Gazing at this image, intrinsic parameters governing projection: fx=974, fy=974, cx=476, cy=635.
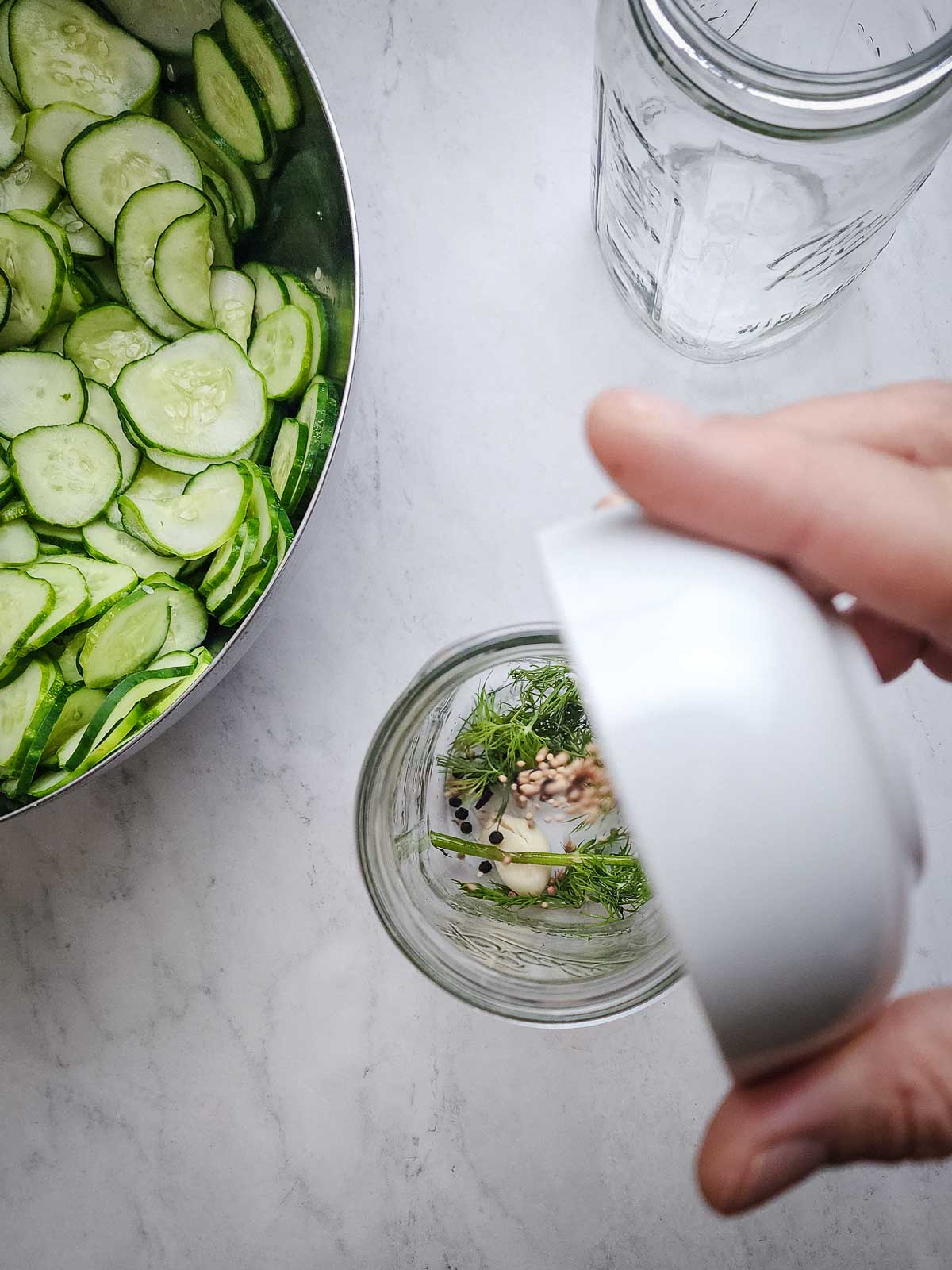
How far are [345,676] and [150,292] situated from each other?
13.3 inches

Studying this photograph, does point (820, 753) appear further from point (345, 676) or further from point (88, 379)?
point (88, 379)

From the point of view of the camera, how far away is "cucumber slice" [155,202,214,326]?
729 millimetres

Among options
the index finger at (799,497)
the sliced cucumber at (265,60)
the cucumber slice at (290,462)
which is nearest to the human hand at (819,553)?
the index finger at (799,497)

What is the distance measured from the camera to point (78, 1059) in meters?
0.81

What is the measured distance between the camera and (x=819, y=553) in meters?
0.50

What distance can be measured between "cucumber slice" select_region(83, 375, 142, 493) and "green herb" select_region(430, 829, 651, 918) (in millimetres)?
377

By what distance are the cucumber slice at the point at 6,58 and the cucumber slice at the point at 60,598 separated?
374 mm

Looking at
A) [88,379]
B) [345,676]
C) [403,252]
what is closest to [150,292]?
[88,379]

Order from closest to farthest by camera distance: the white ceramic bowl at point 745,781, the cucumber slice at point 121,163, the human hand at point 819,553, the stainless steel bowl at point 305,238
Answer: the white ceramic bowl at point 745,781 < the human hand at point 819,553 < the stainless steel bowl at point 305,238 < the cucumber slice at point 121,163

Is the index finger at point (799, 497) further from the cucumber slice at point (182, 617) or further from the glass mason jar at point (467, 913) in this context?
the cucumber slice at point (182, 617)

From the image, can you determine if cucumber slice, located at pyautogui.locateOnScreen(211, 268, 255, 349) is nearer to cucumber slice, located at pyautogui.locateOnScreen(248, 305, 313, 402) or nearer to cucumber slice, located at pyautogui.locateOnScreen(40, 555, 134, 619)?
cucumber slice, located at pyautogui.locateOnScreen(248, 305, 313, 402)

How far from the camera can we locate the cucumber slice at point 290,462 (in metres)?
0.68

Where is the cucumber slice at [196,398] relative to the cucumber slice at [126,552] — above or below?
above

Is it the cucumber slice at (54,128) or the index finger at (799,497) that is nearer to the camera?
the index finger at (799,497)
